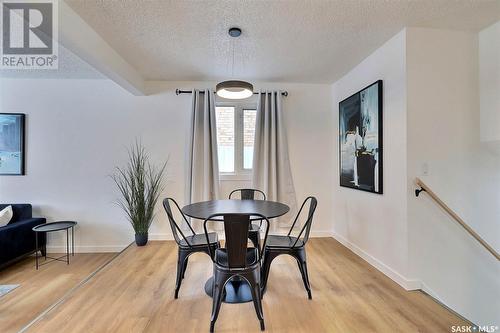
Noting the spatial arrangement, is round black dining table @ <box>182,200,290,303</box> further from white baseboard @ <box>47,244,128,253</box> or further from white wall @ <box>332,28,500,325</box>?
white baseboard @ <box>47,244,128,253</box>

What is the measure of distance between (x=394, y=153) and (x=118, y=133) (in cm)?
370

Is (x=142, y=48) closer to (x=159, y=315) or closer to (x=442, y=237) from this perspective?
(x=159, y=315)

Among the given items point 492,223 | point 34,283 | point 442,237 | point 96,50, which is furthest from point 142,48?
point 492,223

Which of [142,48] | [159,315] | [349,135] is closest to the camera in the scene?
[159,315]

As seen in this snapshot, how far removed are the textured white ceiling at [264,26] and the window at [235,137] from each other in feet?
2.66

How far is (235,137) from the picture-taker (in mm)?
3816

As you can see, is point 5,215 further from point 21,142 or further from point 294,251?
point 294,251

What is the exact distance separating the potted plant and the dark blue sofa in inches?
42.6

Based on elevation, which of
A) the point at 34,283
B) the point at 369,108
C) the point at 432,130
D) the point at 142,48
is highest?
the point at 142,48

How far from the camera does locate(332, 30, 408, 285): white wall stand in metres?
2.29

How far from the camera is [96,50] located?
2330 mm

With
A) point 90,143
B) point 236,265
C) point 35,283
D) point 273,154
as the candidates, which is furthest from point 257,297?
point 90,143

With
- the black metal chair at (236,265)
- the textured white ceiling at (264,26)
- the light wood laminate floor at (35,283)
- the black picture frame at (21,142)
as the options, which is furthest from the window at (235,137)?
the black picture frame at (21,142)

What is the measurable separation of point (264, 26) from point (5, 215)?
12.8 feet
